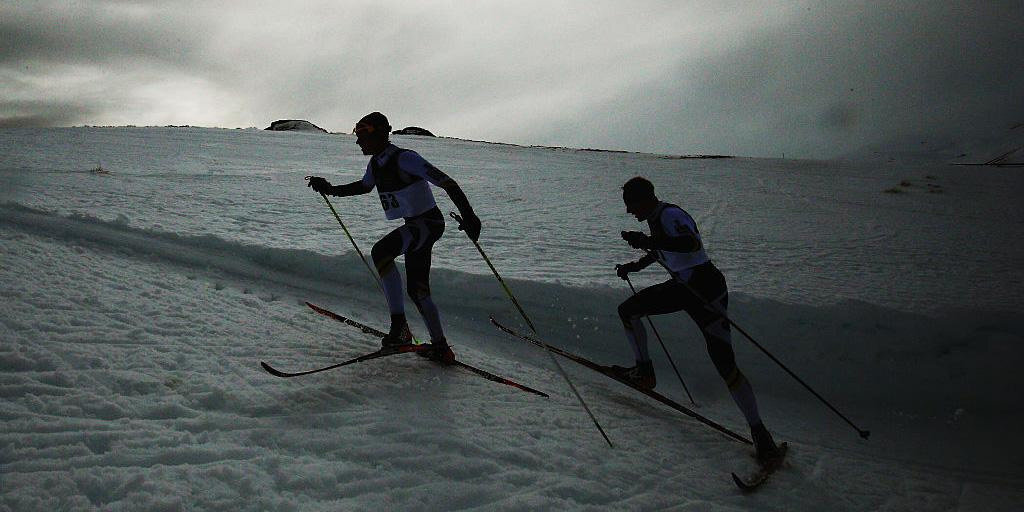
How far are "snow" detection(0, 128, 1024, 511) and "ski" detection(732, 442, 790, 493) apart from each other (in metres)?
0.09

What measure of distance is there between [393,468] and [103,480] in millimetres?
1447

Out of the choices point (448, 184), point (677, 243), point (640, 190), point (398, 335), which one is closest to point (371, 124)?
point (448, 184)

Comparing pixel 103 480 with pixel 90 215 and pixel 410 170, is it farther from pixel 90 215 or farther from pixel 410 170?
pixel 90 215

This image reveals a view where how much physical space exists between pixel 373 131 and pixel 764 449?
4.10m

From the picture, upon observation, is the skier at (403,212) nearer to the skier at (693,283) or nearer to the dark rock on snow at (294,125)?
the skier at (693,283)

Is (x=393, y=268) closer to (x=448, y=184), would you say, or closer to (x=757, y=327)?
(x=448, y=184)

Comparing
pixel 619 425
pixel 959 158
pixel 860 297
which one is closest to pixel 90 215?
pixel 619 425

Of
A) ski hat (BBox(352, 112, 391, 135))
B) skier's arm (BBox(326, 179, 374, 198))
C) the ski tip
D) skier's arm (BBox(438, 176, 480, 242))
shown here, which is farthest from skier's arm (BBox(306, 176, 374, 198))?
the ski tip

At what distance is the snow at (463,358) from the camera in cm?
314

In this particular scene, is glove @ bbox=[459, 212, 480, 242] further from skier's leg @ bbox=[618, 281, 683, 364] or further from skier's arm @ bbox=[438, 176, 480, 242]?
skier's leg @ bbox=[618, 281, 683, 364]

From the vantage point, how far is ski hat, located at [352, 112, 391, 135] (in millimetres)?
4648

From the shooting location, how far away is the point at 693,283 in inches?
177

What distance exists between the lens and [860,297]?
264 inches

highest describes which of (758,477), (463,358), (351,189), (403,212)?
(351,189)
